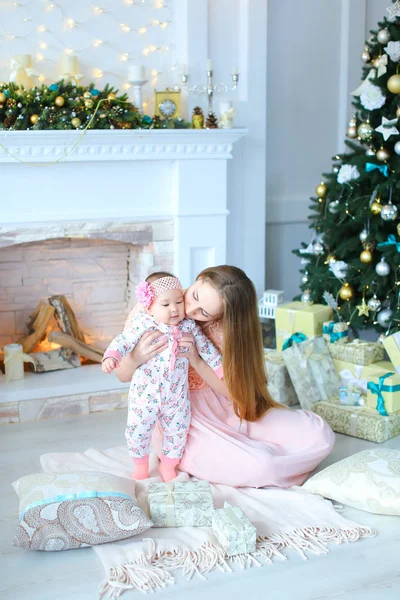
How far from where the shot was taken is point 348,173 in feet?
12.9

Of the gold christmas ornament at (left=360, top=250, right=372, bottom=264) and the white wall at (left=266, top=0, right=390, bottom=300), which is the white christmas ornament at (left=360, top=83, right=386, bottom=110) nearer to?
the gold christmas ornament at (left=360, top=250, right=372, bottom=264)

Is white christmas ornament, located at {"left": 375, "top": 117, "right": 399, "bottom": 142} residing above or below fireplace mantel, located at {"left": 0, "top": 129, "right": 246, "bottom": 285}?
above

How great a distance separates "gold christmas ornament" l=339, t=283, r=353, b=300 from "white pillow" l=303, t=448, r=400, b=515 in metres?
1.27

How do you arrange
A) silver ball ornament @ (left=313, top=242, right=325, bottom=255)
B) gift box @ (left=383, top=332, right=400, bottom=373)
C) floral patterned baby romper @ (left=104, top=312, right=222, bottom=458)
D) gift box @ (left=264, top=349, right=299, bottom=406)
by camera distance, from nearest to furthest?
floral patterned baby romper @ (left=104, top=312, right=222, bottom=458) < gift box @ (left=383, top=332, right=400, bottom=373) < gift box @ (left=264, top=349, right=299, bottom=406) < silver ball ornament @ (left=313, top=242, right=325, bottom=255)

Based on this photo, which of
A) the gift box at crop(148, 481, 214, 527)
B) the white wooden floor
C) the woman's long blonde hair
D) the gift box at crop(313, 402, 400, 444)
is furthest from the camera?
the gift box at crop(313, 402, 400, 444)

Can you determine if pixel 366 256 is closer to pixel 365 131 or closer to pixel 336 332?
pixel 336 332

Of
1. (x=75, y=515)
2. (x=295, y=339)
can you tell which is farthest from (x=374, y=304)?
(x=75, y=515)

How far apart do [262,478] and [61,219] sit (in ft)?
5.34

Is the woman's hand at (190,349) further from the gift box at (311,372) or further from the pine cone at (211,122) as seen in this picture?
the pine cone at (211,122)

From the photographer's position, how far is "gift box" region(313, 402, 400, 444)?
11.2ft

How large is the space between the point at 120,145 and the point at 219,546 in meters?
2.03

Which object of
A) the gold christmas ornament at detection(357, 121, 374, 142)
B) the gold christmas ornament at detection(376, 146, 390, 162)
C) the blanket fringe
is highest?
the gold christmas ornament at detection(357, 121, 374, 142)

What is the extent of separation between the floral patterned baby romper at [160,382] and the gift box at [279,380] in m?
0.93

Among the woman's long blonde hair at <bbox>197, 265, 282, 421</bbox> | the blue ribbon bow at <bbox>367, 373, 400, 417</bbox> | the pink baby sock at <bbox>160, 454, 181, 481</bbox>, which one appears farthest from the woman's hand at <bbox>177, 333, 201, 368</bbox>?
the blue ribbon bow at <bbox>367, 373, 400, 417</bbox>
